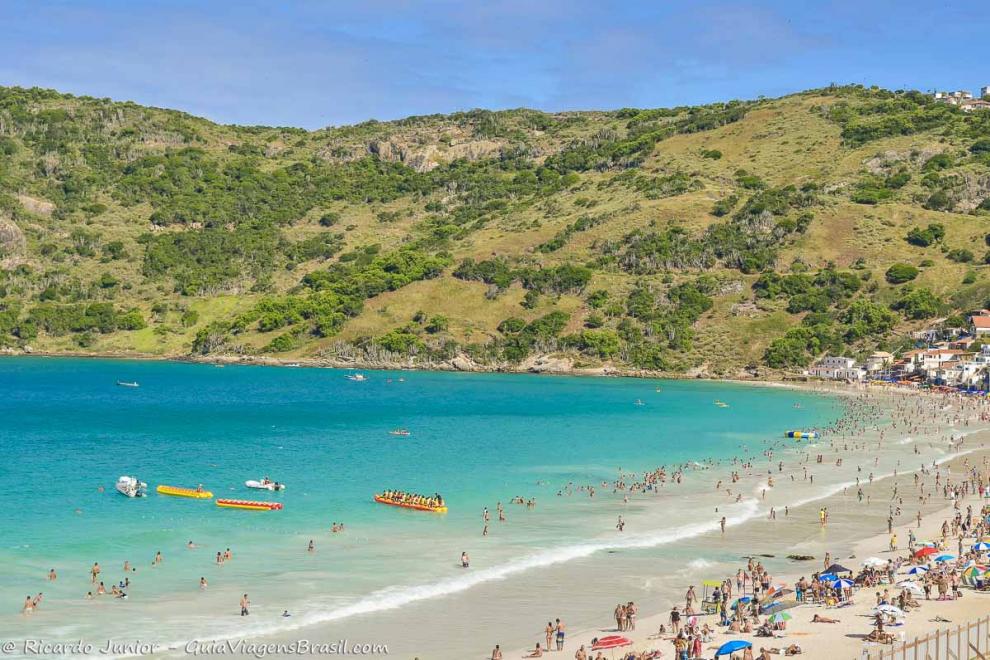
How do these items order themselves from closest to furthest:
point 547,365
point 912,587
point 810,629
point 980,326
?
point 810,629
point 912,587
point 980,326
point 547,365

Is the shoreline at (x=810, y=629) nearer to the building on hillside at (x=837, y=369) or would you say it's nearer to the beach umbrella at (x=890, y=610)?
the beach umbrella at (x=890, y=610)

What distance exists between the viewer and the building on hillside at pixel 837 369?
143000 mm

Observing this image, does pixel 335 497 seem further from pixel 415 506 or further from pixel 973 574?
pixel 973 574

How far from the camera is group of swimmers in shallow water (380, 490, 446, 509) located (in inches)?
2130

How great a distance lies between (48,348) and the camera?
181500 millimetres

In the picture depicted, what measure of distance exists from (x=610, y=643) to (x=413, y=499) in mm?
25456

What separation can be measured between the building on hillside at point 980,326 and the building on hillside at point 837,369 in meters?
16.5

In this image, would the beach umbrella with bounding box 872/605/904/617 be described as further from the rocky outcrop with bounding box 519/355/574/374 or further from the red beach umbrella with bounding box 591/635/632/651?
the rocky outcrop with bounding box 519/355/574/374

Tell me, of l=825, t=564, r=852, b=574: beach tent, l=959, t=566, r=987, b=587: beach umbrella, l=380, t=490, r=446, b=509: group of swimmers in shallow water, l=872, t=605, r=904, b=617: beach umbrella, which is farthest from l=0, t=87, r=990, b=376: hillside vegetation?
l=872, t=605, r=904, b=617: beach umbrella

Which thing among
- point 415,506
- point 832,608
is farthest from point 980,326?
point 832,608

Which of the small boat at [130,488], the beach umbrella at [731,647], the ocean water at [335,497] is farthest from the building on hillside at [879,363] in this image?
the beach umbrella at [731,647]

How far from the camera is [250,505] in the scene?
54.2m

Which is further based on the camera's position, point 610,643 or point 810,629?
point 810,629

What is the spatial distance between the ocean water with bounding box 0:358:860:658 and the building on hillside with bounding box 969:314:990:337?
34941 millimetres
